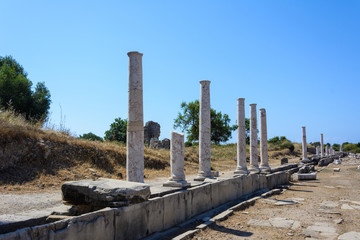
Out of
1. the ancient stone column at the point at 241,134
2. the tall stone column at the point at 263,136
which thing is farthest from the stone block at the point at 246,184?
the tall stone column at the point at 263,136

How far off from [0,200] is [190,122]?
36699 mm

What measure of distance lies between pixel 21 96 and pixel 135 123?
17.2m

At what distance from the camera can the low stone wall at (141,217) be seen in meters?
4.24

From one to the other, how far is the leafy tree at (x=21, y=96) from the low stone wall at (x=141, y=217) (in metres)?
15.7

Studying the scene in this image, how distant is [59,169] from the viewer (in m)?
14.4

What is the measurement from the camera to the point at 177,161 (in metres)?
9.05

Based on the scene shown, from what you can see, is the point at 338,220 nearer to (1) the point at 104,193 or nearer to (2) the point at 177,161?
(2) the point at 177,161

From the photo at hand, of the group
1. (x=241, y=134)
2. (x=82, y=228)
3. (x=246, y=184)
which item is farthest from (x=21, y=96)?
(x=82, y=228)

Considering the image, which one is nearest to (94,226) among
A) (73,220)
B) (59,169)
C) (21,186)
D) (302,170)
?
(73,220)

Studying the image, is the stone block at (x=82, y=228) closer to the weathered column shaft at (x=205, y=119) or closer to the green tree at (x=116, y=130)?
the weathered column shaft at (x=205, y=119)

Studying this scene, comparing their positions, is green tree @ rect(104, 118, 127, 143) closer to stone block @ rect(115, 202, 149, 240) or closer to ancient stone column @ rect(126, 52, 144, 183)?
ancient stone column @ rect(126, 52, 144, 183)

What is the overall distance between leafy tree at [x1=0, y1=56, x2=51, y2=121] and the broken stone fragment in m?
16.4

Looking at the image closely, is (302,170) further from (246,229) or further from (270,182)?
(246,229)

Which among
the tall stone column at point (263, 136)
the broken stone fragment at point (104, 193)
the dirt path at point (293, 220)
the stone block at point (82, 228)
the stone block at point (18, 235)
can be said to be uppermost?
the tall stone column at point (263, 136)
